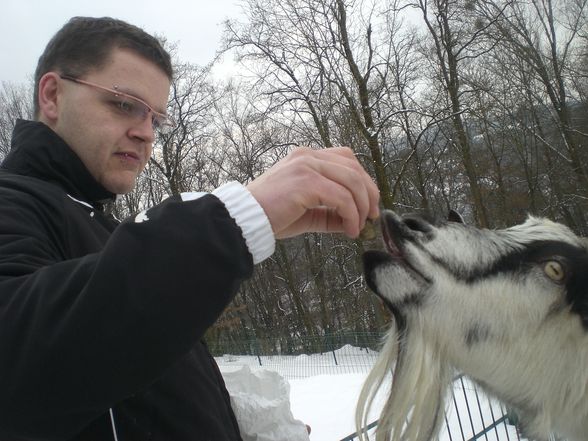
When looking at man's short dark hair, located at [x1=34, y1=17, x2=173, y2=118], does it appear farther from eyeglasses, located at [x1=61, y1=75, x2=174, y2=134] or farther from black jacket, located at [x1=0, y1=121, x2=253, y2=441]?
black jacket, located at [x1=0, y1=121, x2=253, y2=441]

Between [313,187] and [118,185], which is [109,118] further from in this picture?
[313,187]

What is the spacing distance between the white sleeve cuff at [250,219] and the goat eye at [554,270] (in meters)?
1.52

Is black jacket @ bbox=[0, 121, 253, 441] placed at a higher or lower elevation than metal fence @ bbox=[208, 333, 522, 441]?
higher

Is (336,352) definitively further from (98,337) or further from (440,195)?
(98,337)

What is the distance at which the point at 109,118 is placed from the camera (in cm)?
172

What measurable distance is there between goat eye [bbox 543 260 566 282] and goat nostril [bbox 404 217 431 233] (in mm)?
596

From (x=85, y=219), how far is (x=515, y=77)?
26.5 meters

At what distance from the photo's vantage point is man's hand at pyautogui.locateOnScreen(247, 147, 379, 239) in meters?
1.09

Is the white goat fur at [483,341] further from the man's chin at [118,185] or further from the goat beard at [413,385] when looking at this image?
the man's chin at [118,185]

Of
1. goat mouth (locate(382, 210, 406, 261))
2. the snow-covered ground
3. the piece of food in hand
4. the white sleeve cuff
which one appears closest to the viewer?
the white sleeve cuff

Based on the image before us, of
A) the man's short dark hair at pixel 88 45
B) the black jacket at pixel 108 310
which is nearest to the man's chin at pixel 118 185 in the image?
the man's short dark hair at pixel 88 45

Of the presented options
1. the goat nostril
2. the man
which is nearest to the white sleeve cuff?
the man

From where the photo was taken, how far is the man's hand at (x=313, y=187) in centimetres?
109

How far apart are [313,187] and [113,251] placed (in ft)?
1.63
